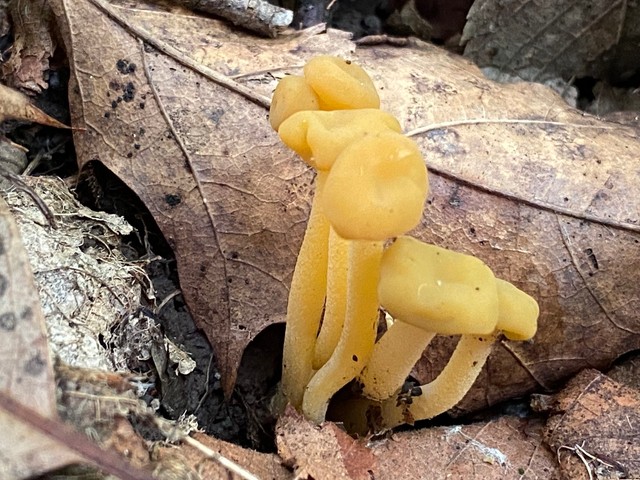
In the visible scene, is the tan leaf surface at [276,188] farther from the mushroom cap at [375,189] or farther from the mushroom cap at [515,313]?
the mushroom cap at [375,189]

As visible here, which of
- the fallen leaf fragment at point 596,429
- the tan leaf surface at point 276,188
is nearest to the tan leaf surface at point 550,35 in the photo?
the tan leaf surface at point 276,188

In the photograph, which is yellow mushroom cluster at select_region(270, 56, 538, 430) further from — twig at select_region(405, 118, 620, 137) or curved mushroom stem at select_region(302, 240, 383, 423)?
twig at select_region(405, 118, 620, 137)

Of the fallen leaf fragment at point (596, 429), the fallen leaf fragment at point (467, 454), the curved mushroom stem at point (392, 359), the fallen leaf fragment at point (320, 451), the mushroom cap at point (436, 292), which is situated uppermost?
the mushroom cap at point (436, 292)

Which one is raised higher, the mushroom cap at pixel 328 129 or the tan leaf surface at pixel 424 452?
the mushroom cap at pixel 328 129

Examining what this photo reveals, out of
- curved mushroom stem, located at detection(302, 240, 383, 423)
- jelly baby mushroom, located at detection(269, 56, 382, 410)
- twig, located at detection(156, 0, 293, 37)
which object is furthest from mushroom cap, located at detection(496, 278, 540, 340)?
twig, located at detection(156, 0, 293, 37)

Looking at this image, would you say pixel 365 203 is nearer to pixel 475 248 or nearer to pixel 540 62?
pixel 475 248

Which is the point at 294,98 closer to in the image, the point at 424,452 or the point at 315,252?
the point at 315,252

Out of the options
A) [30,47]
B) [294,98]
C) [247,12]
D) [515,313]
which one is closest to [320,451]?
[515,313]

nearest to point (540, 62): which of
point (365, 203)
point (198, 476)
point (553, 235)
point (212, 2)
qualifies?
point (553, 235)
